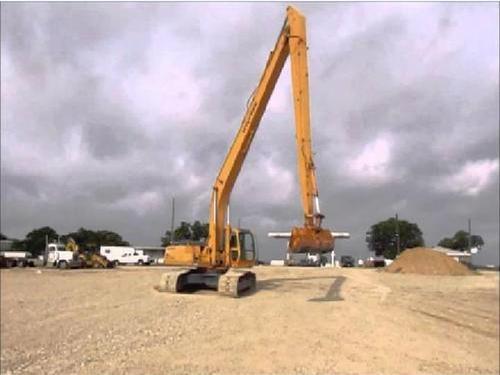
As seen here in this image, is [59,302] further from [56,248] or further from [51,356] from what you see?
[56,248]

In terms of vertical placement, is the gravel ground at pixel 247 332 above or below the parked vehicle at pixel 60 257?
below

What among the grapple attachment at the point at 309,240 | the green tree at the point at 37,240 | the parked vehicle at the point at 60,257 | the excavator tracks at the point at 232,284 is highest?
the green tree at the point at 37,240

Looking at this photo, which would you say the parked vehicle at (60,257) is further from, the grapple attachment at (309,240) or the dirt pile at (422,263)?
the grapple attachment at (309,240)

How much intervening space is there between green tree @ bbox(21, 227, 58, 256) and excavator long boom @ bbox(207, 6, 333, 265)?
7105cm

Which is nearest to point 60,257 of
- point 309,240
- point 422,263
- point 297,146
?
point 422,263

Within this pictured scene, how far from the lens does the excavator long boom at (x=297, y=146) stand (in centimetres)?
2231

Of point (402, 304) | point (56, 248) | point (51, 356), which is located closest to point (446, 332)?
point (402, 304)

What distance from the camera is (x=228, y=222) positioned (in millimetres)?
28469

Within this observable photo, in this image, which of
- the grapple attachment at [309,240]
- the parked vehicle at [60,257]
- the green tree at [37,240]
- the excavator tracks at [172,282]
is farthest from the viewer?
the green tree at [37,240]

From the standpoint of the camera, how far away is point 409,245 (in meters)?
101

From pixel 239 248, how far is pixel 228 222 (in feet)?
4.21

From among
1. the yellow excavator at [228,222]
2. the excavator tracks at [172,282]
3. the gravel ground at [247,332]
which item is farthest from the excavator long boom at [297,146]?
the gravel ground at [247,332]

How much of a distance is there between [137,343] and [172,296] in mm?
10006

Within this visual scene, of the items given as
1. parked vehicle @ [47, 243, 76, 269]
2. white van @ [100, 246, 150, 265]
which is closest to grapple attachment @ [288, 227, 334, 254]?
parked vehicle @ [47, 243, 76, 269]
